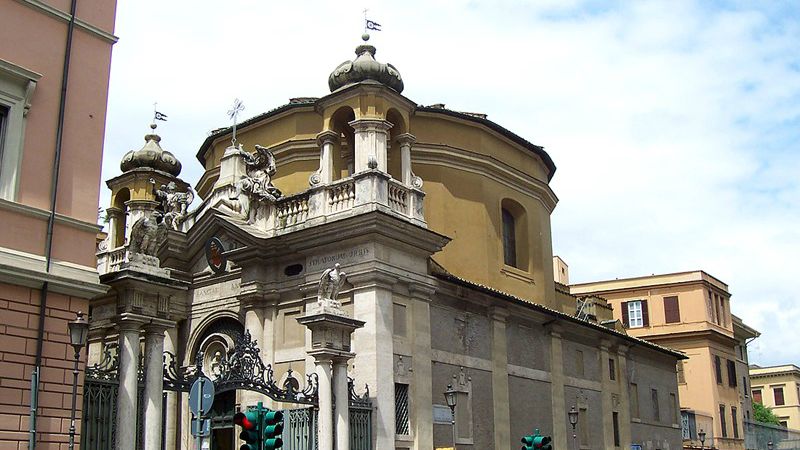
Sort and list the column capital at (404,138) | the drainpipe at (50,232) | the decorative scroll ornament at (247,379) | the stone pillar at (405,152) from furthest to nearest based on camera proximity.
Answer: the column capital at (404,138) → the stone pillar at (405,152) → the decorative scroll ornament at (247,379) → the drainpipe at (50,232)

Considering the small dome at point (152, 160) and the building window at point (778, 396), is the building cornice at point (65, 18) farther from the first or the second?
the building window at point (778, 396)

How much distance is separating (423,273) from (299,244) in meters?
3.04

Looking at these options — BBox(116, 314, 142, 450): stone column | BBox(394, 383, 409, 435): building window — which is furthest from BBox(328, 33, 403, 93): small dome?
BBox(116, 314, 142, 450): stone column

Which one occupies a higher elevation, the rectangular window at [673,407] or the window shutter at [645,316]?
the window shutter at [645,316]

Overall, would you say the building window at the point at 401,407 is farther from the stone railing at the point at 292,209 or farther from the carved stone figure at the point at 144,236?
the carved stone figure at the point at 144,236

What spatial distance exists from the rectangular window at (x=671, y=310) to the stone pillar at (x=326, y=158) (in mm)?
33345

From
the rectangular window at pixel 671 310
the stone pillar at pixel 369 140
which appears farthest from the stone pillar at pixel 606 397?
the rectangular window at pixel 671 310

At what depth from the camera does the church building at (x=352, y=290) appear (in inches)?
713

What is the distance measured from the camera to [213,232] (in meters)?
24.4

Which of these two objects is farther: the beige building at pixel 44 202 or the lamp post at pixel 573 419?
the lamp post at pixel 573 419

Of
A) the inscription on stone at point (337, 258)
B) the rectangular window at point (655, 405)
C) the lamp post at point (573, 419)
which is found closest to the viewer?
the inscription on stone at point (337, 258)

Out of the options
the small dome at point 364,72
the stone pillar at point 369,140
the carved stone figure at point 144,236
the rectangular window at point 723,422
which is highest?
the small dome at point 364,72

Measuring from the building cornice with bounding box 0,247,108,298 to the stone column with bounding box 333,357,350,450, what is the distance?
5536 millimetres

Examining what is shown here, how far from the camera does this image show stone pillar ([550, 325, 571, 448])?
27072mm
